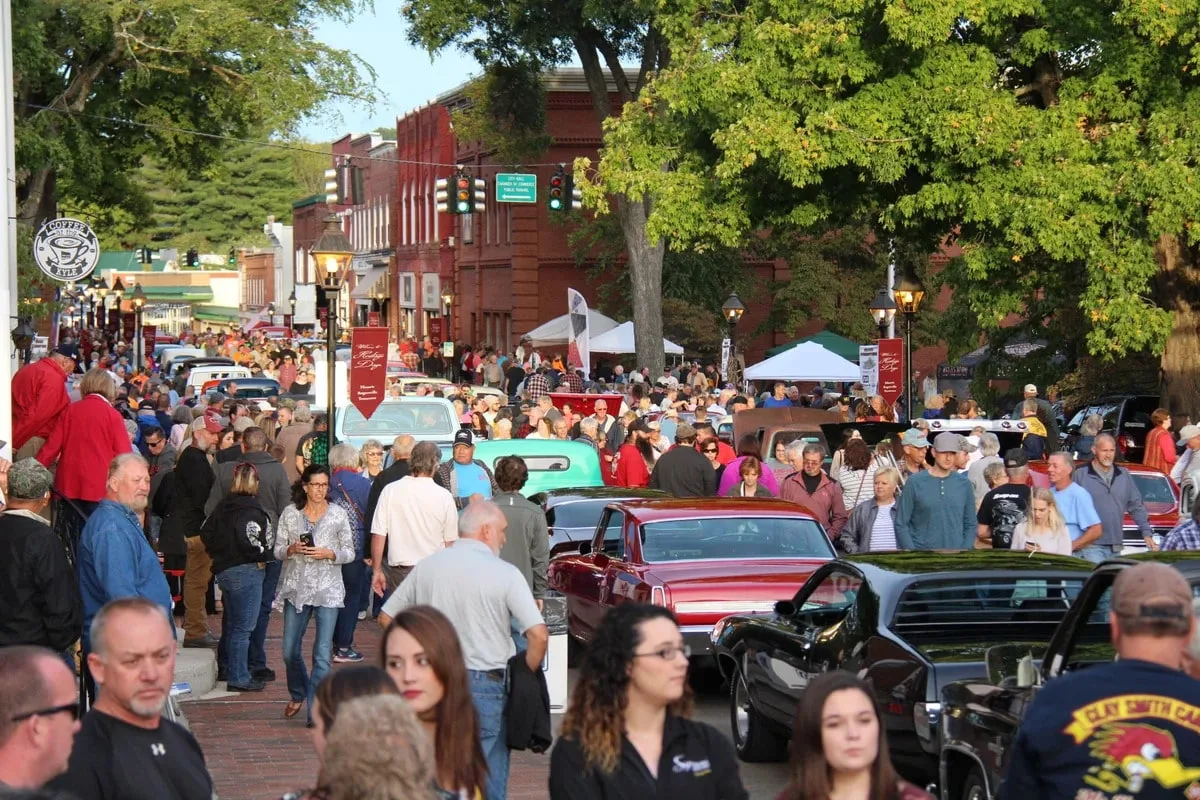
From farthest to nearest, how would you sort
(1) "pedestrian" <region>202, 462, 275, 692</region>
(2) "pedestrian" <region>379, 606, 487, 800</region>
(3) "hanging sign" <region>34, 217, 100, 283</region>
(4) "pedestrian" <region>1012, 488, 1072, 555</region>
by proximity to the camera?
1. (3) "hanging sign" <region>34, 217, 100, 283</region>
2. (1) "pedestrian" <region>202, 462, 275, 692</region>
3. (4) "pedestrian" <region>1012, 488, 1072, 555</region>
4. (2) "pedestrian" <region>379, 606, 487, 800</region>

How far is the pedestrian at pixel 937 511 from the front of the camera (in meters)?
13.8

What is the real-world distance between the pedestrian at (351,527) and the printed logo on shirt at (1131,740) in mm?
7961

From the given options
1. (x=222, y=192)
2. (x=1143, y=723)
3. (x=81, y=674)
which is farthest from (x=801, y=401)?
(x=222, y=192)

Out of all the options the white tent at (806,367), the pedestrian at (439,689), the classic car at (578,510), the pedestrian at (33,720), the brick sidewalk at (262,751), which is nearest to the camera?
the pedestrian at (33,720)

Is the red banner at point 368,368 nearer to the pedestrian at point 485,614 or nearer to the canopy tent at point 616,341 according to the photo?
the pedestrian at point 485,614

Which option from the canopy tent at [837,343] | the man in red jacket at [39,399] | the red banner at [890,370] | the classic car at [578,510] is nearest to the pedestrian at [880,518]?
the classic car at [578,510]

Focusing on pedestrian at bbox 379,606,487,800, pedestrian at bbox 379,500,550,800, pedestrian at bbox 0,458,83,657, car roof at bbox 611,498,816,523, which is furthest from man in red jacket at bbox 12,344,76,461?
pedestrian at bbox 379,606,487,800

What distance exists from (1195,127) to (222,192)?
425 ft

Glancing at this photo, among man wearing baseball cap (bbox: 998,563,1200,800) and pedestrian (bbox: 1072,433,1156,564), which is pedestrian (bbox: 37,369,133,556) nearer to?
pedestrian (bbox: 1072,433,1156,564)

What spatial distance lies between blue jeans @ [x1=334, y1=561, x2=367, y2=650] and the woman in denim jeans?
4.75 feet

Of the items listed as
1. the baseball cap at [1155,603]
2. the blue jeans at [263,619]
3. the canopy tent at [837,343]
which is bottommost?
the blue jeans at [263,619]

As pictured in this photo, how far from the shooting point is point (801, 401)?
3625 centimetres

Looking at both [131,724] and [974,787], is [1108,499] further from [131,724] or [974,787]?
[131,724]

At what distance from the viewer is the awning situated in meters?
84.8
